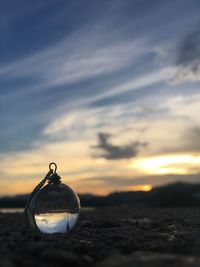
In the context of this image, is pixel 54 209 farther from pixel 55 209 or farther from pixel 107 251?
pixel 107 251

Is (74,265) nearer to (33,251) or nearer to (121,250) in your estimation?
(33,251)

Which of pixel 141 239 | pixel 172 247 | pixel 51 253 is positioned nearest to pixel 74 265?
pixel 51 253

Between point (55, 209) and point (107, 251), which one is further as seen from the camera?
point (55, 209)

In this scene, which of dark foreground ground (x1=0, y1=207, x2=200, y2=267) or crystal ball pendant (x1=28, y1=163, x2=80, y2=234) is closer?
dark foreground ground (x1=0, y1=207, x2=200, y2=267)

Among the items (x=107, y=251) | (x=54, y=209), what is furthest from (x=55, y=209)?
(x=107, y=251)

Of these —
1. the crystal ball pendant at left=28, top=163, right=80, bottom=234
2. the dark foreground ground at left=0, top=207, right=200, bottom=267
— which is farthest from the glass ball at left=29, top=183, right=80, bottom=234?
the dark foreground ground at left=0, top=207, right=200, bottom=267

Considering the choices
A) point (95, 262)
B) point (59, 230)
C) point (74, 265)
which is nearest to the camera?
point (74, 265)

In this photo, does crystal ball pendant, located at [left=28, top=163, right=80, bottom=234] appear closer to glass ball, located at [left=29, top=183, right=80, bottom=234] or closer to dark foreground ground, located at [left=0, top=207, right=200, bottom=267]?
glass ball, located at [left=29, top=183, right=80, bottom=234]
